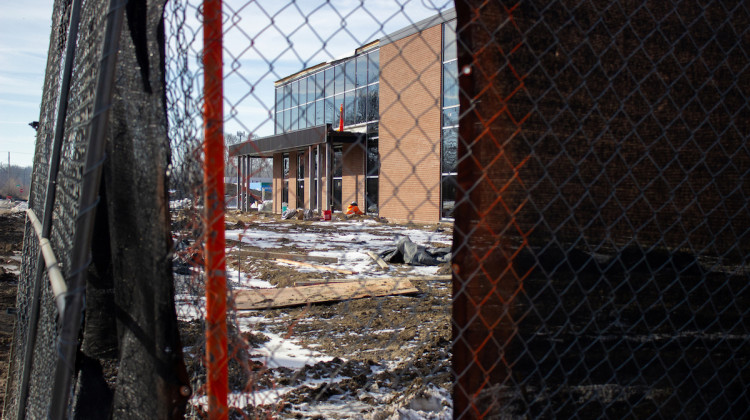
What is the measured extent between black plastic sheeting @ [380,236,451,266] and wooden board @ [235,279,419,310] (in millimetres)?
2510

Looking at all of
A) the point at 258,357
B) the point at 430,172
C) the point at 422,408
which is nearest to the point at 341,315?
the point at 258,357

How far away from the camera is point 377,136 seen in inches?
843

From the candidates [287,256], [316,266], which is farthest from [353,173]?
[316,266]

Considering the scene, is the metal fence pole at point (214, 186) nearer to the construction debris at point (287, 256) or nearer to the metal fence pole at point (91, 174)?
the metal fence pole at point (91, 174)

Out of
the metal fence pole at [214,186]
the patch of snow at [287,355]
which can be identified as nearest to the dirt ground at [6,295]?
the patch of snow at [287,355]

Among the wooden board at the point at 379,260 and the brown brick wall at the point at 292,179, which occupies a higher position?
the brown brick wall at the point at 292,179

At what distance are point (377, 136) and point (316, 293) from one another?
52.0ft

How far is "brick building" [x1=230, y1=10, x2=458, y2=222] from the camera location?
17.1m

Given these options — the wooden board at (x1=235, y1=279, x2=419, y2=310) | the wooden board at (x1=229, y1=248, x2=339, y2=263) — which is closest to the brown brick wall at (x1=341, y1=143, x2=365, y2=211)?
the wooden board at (x1=229, y1=248, x2=339, y2=263)

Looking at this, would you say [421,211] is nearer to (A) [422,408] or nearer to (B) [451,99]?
(B) [451,99]

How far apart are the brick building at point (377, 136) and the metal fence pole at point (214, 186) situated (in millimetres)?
11986

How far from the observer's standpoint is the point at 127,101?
1.57 m

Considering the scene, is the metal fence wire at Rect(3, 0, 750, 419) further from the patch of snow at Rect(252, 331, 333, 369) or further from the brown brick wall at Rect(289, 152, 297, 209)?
the brown brick wall at Rect(289, 152, 297, 209)

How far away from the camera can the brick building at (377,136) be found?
17.1 meters
